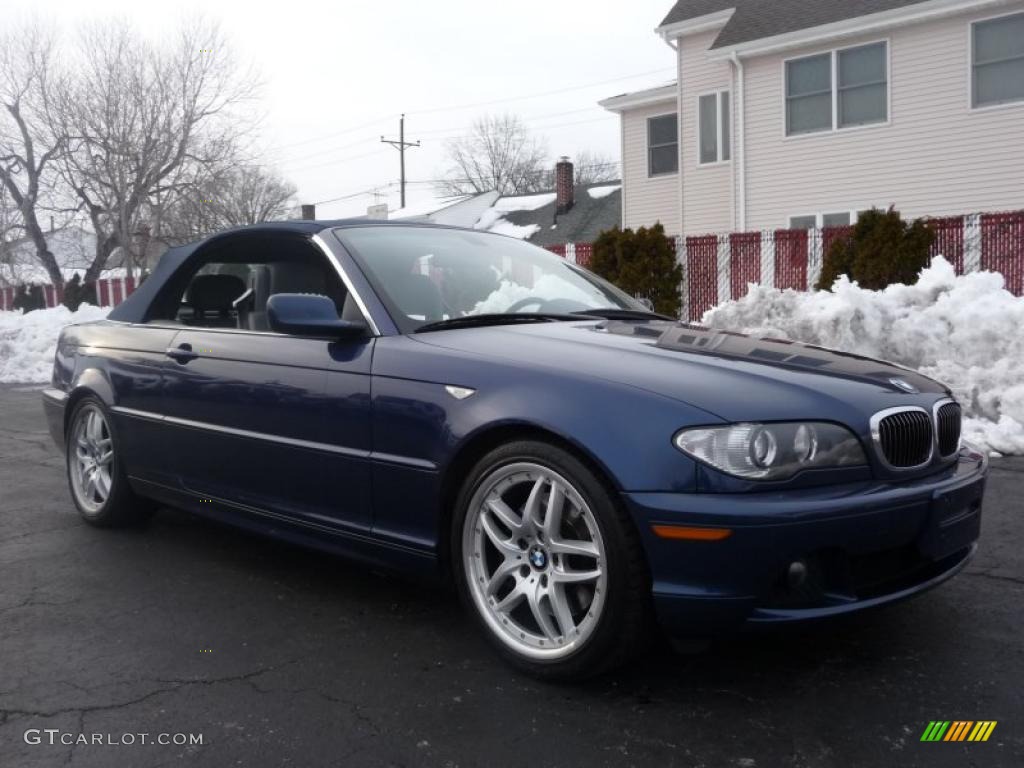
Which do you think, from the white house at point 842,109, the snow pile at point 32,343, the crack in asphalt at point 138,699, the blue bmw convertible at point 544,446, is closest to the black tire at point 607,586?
the blue bmw convertible at point 544,446

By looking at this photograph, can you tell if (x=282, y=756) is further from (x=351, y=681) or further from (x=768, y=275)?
(x=768, y=275)

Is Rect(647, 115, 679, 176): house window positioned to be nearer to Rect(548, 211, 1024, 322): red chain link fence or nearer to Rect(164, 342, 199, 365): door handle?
Rect(548, 211, 1024, 322): red chain link fence

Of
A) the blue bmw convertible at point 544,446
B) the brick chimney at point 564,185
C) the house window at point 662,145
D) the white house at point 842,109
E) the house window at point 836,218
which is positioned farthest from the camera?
the brick chimney at point 564,185

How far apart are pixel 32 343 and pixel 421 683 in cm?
1558

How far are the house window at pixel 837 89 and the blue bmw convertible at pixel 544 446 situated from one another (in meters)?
15.4

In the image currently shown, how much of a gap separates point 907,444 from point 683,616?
0.91 metres

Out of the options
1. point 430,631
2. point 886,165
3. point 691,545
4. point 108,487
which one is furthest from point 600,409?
point 886,165

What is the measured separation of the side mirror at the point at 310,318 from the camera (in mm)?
3410

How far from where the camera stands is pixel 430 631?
340 centimetres

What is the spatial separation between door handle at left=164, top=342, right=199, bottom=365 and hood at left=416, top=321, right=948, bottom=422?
133cm

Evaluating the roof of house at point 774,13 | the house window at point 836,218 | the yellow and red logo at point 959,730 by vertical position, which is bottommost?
the yellow and red logo at point 959,730

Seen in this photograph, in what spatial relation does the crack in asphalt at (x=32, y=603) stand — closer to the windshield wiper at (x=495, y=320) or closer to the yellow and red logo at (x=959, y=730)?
the windshield wiper at (x=495, y=320)

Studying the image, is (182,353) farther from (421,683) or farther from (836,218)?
(836,218)

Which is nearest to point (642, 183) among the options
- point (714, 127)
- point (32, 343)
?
point (714, 127)
